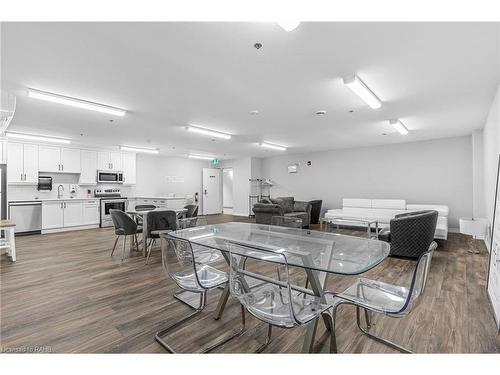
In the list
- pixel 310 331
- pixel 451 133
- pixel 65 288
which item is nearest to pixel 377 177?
pixel 451 133

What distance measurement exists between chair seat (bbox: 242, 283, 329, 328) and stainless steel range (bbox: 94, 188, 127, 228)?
6.93 m

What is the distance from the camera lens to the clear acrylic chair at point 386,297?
4.94 feet

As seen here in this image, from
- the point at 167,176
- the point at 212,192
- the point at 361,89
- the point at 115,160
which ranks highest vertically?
the point at 361,89

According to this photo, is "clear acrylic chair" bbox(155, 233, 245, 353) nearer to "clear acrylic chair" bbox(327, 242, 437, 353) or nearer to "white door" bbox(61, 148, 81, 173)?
"clear acrylic chair" bbox(327, 242, 437, 353)

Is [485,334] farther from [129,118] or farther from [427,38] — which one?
[129,118]

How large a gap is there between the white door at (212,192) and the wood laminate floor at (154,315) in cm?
673

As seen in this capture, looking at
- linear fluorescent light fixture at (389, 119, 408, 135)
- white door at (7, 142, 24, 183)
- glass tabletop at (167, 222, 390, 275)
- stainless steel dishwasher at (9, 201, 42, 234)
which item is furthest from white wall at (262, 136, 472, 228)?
white door at (7, 142, 24, 183)

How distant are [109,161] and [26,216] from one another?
252 centimetres

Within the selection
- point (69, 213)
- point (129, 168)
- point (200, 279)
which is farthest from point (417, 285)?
point (129, 168)

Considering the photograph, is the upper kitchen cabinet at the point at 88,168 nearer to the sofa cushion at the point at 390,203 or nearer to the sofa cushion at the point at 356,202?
the sofa cushion at the point at 356,202

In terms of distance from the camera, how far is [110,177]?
761 centimetres

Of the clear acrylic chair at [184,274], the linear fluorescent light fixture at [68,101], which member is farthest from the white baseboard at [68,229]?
the clear acrylic chair at [184,274]

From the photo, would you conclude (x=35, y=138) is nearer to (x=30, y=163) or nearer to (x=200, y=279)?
(x=30, y=163)

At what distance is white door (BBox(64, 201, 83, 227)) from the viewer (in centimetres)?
664
